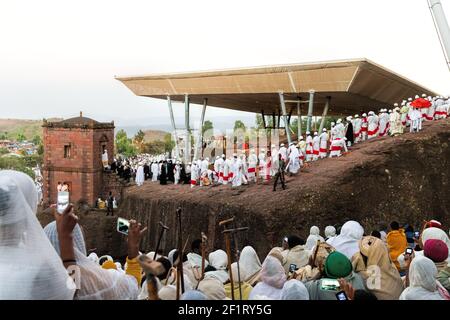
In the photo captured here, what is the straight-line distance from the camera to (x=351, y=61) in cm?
1927

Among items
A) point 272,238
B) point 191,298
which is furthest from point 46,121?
point 191,298

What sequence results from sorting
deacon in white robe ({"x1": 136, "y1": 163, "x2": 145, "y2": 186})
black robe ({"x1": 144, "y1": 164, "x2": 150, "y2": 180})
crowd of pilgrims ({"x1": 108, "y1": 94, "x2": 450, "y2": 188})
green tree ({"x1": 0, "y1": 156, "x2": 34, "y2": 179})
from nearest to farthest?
crowd of pilgrims ({"x1": 108, "y1": 94, "x2": 450, "y2": 188}), deacon in white robe ({"x1": 136, "y1": 163, "x2": 145, "y2": 186}), black robe ({"x1": 144, "y1": 164, "x2": 150, "y2": 180}), green tree ({"x1": 0, "y1": 156, "x2": 34, "y2": 179})

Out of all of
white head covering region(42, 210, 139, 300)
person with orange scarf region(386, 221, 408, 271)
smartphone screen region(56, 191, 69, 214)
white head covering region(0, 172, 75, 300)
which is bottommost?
person with orange scarf region(386, 221, 408, 271)

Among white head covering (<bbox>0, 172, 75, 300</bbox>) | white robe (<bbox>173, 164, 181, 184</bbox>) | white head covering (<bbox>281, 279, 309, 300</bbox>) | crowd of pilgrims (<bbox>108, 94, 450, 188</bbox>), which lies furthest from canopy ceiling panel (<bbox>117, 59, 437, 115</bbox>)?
white head covering (<bbox>0, 172, 75, 300</bbox>)

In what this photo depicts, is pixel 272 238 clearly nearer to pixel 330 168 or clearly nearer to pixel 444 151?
pixel 330 168

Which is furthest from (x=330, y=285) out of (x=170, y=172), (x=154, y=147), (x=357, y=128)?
(x=154, y=147)

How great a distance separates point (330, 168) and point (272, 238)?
343 cm

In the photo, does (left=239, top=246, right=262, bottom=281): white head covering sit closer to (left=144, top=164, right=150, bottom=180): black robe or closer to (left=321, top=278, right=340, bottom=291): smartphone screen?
(left=321, top=278, right=340, bottom=291): smartphone screen

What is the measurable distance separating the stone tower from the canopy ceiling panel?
343 centimetres

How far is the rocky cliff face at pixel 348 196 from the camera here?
15.0 m

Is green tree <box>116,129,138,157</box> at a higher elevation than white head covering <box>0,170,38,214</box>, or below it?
higher

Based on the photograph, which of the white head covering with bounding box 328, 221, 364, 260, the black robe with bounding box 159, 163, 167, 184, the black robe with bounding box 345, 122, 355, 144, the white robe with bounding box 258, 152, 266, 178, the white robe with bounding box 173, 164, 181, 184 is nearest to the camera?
the white head covering with bounding box 328, 221, 364, 260

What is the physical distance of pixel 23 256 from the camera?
2764 mm

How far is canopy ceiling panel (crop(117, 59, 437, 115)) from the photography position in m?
20.3
